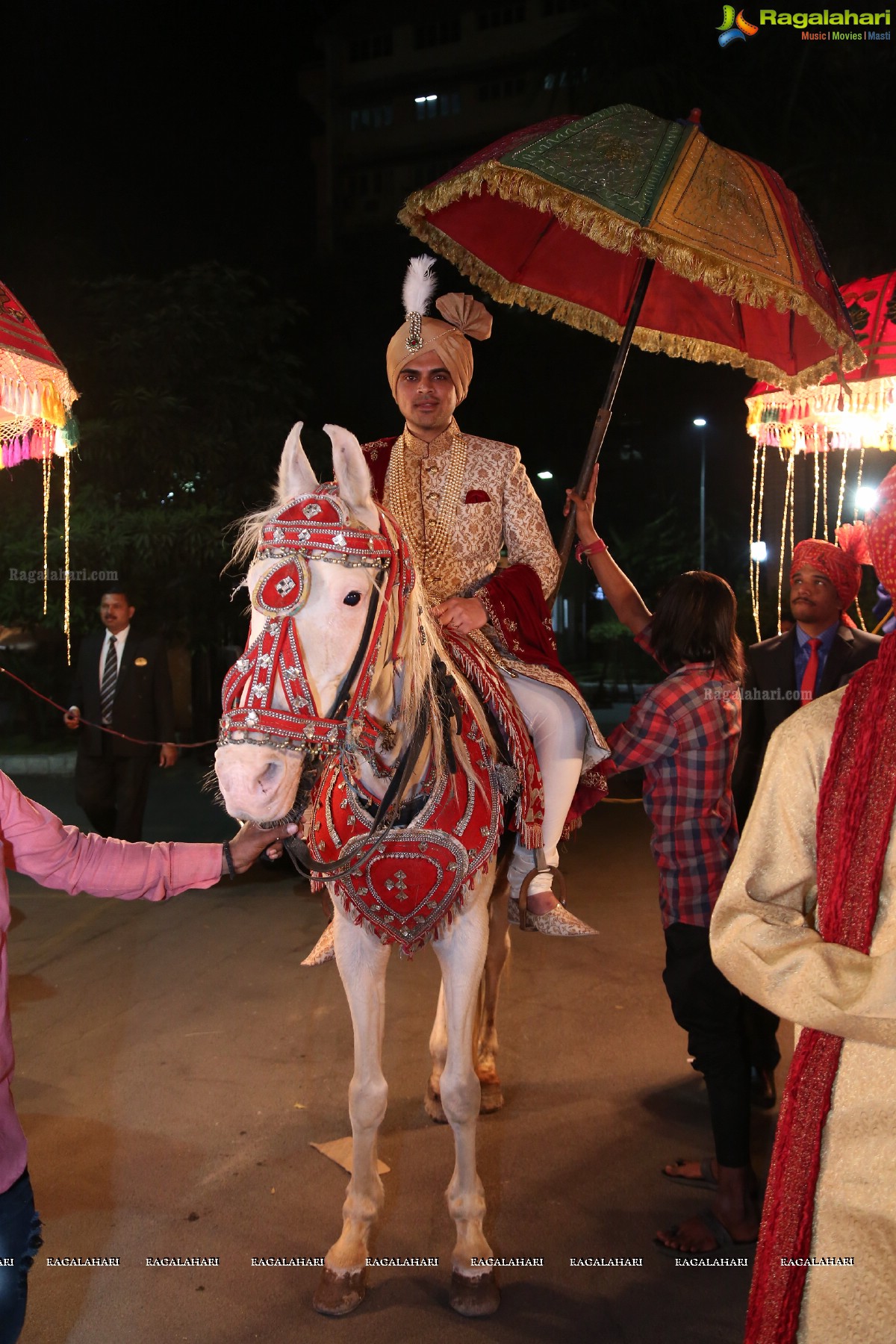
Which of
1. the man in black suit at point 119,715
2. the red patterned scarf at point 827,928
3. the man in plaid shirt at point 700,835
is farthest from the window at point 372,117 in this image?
the red patterned scarf at point 827,928

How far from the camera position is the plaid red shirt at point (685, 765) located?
310 centimetres

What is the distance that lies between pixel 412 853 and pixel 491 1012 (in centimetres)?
179

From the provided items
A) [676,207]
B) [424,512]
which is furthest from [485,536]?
[676,207]

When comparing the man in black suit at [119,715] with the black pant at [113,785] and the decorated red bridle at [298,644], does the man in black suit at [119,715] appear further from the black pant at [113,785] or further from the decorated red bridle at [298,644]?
the decorated red bridle at [298,644]

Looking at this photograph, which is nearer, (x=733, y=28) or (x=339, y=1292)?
(x=339, y=1292)

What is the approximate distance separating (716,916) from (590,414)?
12567 mm

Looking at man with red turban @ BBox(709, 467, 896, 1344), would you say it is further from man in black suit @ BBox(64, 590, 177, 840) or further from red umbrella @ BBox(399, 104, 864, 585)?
man in black suit @ BBox(64, 590, 177, 840)

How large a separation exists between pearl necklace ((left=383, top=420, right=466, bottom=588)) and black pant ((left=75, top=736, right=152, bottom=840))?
403 centimetres

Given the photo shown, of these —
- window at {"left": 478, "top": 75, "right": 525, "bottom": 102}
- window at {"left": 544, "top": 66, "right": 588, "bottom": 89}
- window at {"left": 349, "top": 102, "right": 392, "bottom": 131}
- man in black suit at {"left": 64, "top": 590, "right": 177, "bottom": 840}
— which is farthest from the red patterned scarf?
window at {"left": 349, "top": 102, "right": 392, "bottom": 131}

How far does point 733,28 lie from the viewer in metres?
9.18

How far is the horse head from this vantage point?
1981 millimetres

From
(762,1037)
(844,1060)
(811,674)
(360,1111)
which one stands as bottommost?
(762,1037)

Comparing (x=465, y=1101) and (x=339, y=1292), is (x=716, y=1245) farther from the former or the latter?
(x=339, y=1292)

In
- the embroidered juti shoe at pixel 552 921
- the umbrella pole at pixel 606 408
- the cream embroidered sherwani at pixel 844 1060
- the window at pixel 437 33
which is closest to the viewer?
the cream embroidered sherwani at pixel 844 1060
